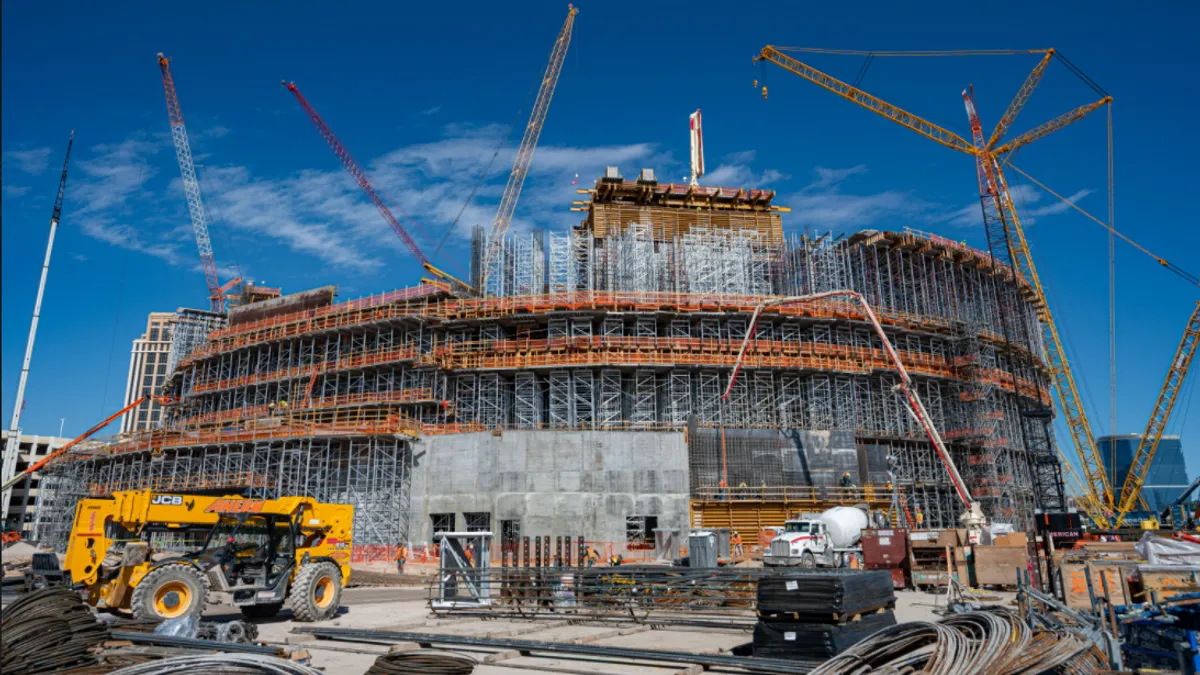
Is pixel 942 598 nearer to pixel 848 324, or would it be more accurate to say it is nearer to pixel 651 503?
pixel 651 503

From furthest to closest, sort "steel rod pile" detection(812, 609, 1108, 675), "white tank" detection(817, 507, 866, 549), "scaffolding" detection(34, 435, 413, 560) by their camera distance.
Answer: "scaffolding" detection(34, 435, 413, 560)
"white tank" detection(817, 507, 866, 549)
"steel rod pile" detection(812, 609, 1108, 675)

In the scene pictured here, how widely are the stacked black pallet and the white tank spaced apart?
19.7 metres

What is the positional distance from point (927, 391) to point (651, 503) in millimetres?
23212

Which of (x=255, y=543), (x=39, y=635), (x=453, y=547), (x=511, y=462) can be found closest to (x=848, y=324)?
(x=511, y=462)

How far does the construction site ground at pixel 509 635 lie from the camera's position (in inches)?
437

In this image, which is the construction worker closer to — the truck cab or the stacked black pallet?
the truck cab

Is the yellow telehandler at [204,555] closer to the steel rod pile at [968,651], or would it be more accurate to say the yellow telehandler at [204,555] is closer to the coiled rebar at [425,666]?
the coiled rebar at [425,666]

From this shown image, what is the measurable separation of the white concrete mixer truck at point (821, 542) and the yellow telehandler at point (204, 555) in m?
13.6

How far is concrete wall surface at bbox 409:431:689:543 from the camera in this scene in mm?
37938

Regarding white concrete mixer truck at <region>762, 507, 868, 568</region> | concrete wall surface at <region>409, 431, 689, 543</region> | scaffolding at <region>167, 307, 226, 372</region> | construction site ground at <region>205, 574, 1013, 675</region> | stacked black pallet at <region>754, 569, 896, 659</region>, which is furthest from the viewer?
scaffolding at <region>167, 307, 226, 372</region>

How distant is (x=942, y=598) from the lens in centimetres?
2044

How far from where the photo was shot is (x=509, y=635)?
46.8 ft

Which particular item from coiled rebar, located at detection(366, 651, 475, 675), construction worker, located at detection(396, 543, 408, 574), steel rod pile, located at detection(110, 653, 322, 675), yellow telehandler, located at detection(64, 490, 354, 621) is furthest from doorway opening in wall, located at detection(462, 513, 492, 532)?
steel rod pile, located at detection(110, 653, 322, 675)

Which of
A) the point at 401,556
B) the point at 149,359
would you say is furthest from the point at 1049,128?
the point at 149,359
